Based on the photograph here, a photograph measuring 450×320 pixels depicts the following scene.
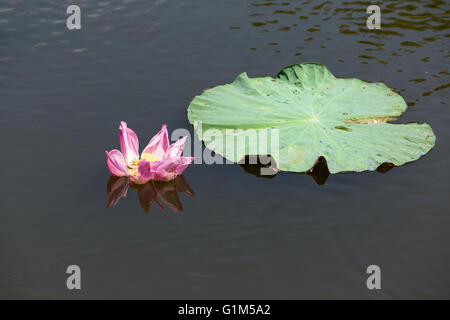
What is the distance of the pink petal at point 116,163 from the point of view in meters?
3.22

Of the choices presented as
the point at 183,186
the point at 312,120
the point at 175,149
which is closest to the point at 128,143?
the point at 175,149

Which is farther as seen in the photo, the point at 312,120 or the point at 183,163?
the point at 312,120

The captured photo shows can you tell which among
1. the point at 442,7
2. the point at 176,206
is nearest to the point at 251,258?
the point at 176,206

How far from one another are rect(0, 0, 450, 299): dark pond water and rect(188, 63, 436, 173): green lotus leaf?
105 mm

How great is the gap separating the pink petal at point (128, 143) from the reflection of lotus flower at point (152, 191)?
14 cm

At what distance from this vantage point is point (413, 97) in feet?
13.4

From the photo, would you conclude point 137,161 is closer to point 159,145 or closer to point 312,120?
point 159,145

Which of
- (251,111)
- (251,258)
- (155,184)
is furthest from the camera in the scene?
(251,111)

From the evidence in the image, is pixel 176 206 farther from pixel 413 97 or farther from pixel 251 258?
pixel 413 97

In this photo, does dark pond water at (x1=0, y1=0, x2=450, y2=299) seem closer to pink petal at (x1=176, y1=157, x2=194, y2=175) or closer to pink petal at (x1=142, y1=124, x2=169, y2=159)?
pink petal at (x1=176, y1=157, x2=194, y2=175)

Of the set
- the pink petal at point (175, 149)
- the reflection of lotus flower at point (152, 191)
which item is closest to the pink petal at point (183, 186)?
the reflection of lotus flower at point (152, 191)

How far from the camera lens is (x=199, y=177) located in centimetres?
337

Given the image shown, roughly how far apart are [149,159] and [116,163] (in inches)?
8.9

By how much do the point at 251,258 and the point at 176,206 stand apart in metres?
0.59
